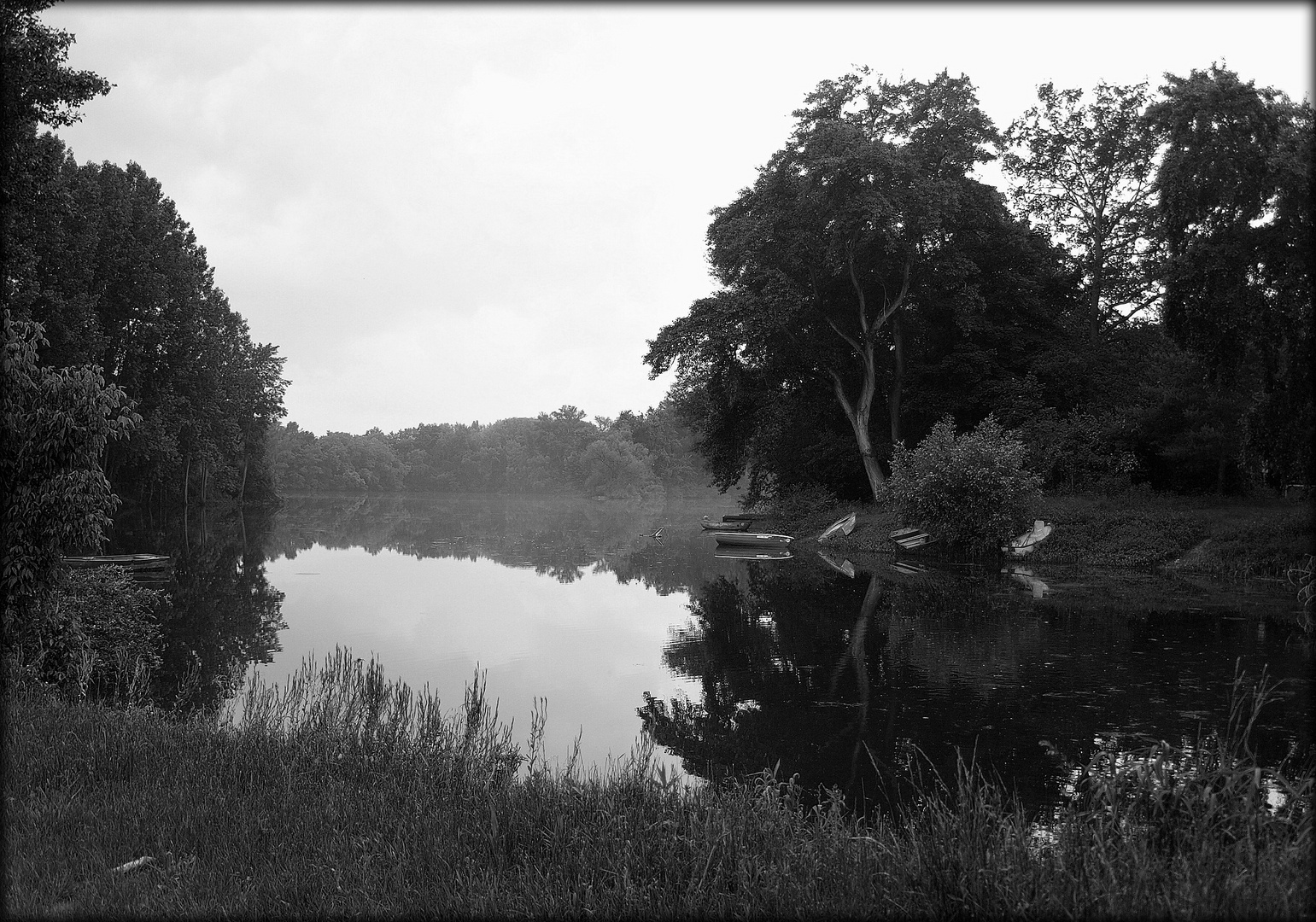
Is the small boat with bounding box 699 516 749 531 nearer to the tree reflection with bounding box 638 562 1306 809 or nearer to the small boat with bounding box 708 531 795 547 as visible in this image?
the small boat with bounding box 708 531 795 547

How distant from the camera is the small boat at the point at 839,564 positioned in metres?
25.7

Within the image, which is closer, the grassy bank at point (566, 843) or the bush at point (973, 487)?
the grassy bank at point (566, 843)

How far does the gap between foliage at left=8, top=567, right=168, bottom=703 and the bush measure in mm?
22559

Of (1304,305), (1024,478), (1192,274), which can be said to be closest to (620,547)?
(1024,478)

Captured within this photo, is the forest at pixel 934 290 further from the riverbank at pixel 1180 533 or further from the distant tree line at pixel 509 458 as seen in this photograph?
the distant tree line at pixel 509 458

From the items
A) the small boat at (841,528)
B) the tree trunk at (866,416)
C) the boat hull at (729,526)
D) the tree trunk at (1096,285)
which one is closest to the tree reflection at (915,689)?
the small boat at (841,528)

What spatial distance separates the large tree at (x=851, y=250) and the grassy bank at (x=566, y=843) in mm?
27051

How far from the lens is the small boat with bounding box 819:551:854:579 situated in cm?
2573

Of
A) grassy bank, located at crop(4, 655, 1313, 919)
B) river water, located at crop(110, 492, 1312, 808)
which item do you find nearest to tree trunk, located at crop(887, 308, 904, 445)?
river water, located at crop(110, 492, 1312, 808)

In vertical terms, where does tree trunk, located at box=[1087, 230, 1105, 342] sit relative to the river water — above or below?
above

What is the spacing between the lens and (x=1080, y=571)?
23828 millimetres

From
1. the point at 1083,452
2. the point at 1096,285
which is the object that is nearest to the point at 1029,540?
the point at 1083,452

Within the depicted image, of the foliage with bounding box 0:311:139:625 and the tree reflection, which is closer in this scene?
the foliage with bounding box 0:311:139:625

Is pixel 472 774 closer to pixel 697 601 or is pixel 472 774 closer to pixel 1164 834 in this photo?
pixel 1164 834
